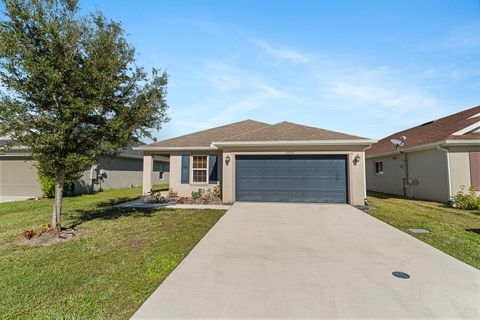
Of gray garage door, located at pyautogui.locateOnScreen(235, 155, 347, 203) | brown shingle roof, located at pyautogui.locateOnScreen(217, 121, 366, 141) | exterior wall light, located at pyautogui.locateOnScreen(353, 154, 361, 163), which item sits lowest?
gray garage door, located at pyautogui.locateOnScreen(235, 155, 347, 203)

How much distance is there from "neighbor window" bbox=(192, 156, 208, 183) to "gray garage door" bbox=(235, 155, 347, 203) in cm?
233

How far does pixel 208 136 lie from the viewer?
46.2 ft

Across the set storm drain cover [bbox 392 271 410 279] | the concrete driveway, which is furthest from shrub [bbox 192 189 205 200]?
storm drain cover [bbox 392 271 410 279]

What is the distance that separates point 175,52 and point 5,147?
21.2ft

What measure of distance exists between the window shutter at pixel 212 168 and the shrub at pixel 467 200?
426 inches

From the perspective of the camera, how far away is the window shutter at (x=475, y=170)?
33.7ft

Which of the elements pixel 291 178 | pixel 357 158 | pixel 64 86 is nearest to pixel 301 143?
pixel 291 178

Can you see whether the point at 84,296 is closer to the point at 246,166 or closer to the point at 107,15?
the point at 107,15

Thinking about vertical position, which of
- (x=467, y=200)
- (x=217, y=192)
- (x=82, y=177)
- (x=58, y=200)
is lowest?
(x=467, y=200)

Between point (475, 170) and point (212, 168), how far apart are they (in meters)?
12.1

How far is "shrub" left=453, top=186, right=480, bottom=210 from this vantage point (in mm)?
9492

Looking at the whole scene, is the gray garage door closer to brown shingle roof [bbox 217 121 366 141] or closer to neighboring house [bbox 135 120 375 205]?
neighboring house [bbox 135 120 375 205]

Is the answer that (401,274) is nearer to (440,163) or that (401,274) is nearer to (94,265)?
(94,265)

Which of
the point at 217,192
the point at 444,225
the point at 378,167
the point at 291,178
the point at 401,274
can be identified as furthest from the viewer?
the point at 378,167
